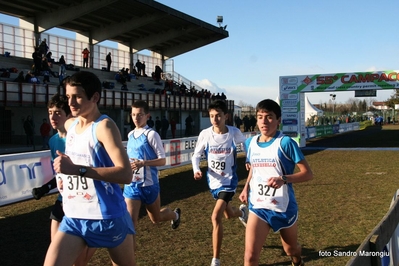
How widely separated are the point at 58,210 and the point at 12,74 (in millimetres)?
24245

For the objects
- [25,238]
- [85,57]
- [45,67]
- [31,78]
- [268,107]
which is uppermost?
[85,57]

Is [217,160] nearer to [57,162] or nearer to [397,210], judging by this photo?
[397,210]

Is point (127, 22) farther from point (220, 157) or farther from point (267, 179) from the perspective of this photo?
point (267, 179)

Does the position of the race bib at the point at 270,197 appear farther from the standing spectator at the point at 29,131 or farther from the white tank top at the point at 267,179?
the standing spectator at the point at 29,131

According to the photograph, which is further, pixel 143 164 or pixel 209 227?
pixel 209 227

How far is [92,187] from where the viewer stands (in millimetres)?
3393

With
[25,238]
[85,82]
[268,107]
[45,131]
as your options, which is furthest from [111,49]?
[85,82]

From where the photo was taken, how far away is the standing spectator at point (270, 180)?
14.8 feet

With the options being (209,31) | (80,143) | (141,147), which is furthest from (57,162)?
(209,31)

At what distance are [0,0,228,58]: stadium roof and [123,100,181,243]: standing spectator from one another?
28783mm

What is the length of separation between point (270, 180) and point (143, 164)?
2.02 metres

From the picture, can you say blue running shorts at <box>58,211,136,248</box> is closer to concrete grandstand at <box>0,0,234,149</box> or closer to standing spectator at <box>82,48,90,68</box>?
concrete grandstand at <box>0,0,234,149</box>

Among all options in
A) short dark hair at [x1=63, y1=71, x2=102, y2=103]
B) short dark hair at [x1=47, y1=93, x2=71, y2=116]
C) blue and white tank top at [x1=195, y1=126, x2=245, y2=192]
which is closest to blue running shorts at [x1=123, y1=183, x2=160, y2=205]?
blue and white tank top at [x1=195, y1=126, x2=245, y2=192]

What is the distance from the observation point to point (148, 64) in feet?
162
